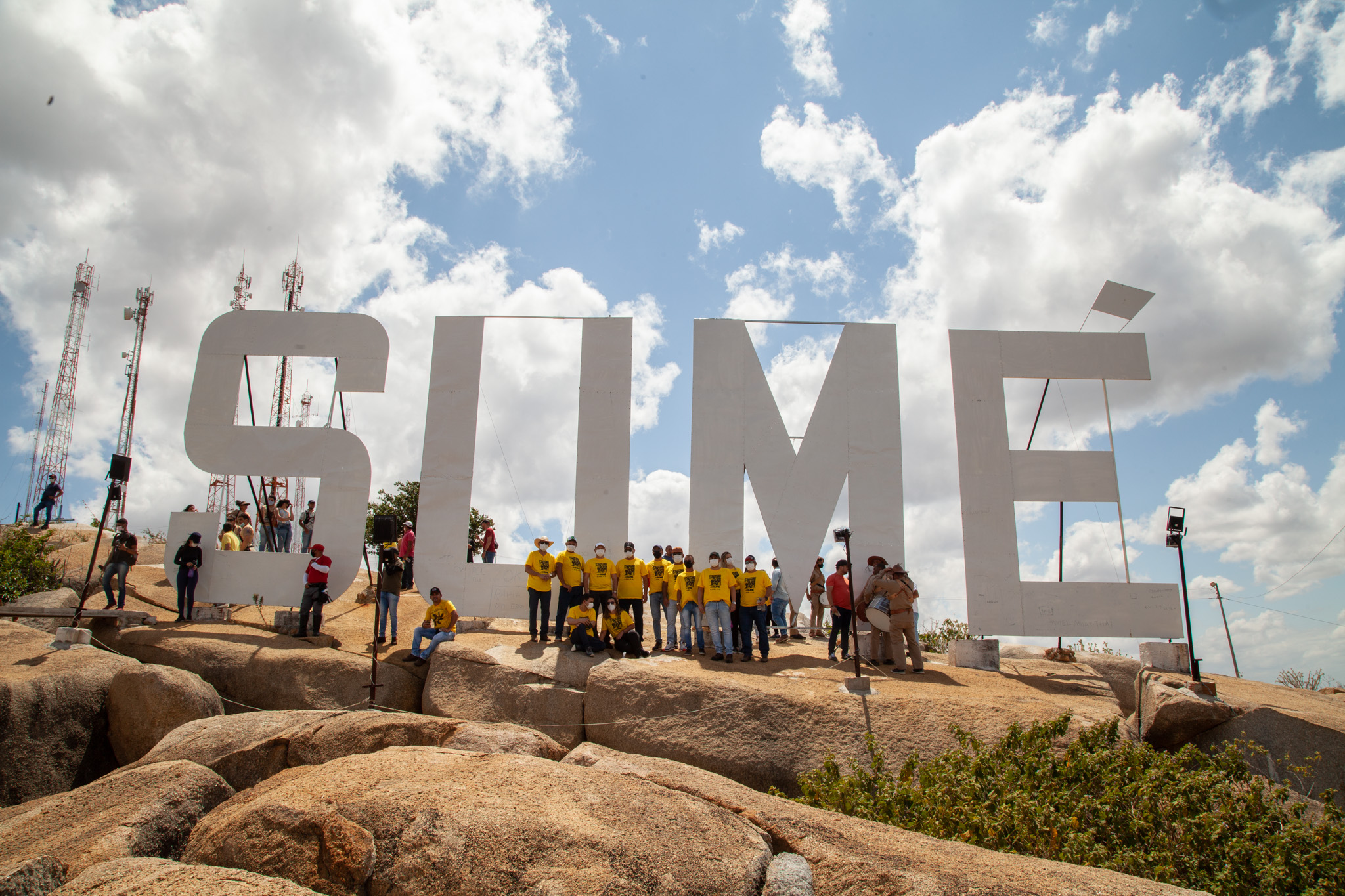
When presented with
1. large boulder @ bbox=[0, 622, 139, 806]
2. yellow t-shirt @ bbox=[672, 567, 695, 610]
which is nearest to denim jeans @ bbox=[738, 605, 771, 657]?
yellow t-shirt @ bbox=[672, 567, 695, 610]

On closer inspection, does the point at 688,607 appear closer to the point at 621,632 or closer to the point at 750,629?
the point at 750,629

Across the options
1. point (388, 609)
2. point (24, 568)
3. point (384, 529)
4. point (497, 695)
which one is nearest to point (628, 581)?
point (497, 695)

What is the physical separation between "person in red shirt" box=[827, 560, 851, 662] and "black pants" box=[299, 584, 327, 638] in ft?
28.0

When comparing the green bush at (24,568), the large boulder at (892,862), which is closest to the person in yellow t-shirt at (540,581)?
the large boulder at (892,862)

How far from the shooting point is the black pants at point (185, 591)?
13.3 meters

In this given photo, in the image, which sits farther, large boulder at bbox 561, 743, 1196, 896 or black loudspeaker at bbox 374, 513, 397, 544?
black loudspeaker at bbox 374, 513, 397, 544

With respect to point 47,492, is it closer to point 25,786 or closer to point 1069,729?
point 25,786

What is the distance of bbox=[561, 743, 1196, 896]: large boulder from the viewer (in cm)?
421

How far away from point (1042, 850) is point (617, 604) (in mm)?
7150

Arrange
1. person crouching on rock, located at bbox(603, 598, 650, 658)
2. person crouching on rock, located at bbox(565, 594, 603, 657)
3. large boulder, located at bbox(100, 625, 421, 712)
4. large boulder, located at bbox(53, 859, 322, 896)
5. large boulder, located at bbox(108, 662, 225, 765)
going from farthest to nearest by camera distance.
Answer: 1. person crouching on rock, located at bbox(603, 598, 650, 658)
2. person crouching on rock, located at bbox(565, 594, 603, 657)
3. large boulder, located at bbox(100, 625, 421, 712)
4. large boulder, located at bbox(108, 662, 225, 765)
5. large boulder, located at bbox(53, 859, 322, 896)

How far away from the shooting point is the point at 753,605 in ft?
39.7

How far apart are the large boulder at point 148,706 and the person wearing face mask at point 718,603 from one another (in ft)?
22.9

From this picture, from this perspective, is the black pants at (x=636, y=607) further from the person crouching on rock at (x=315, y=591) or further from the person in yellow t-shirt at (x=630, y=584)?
the person crouching on rock at (x=315, y=591)

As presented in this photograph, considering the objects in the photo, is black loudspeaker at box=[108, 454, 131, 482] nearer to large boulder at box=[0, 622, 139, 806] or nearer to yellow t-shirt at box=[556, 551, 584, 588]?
large boulder at box=[0, 622, 139, 806]
